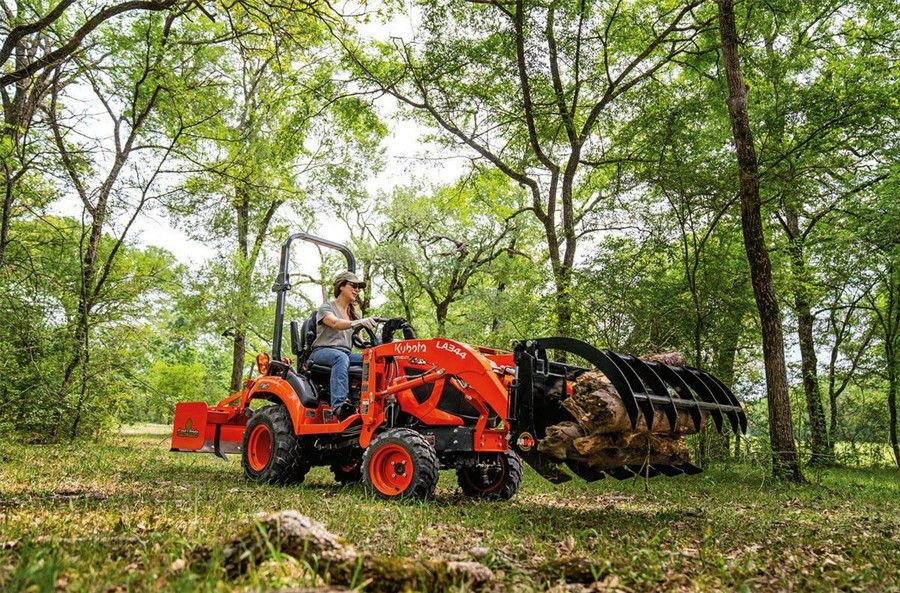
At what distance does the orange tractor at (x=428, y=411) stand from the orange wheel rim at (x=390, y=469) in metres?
0.01

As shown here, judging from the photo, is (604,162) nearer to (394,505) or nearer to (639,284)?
(639,284)

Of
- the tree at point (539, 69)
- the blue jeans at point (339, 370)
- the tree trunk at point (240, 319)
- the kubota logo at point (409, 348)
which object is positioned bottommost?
the blue jeans at point (339, 370)

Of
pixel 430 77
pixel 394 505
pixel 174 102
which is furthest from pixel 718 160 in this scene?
pixel 174 102

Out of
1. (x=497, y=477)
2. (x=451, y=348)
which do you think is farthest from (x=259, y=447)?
(x=451, y=348)

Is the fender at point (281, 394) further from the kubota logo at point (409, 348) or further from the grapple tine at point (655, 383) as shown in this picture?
the grapple tine at point (655, 383)

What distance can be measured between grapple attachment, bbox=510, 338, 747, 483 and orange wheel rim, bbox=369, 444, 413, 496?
1.23 meters

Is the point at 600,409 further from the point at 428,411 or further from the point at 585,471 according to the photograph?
the point at 428,411

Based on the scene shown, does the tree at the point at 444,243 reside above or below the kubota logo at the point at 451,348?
above

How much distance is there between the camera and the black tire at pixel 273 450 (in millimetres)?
7828

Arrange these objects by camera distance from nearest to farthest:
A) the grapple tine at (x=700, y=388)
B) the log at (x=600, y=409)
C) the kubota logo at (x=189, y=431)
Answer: the log at (x=600, y=409), the grapple tine at (x=700, y=388), the kubota logo at (x=189, y=431)

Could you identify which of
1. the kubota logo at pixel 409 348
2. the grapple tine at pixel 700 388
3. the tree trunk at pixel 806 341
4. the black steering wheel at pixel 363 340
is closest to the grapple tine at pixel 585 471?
A: the grapple tine at pixel 700 388

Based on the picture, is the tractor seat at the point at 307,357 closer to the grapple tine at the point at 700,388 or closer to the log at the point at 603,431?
the log at the point at 603,431

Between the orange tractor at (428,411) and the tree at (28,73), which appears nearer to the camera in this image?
the orange tractor at (428,411)

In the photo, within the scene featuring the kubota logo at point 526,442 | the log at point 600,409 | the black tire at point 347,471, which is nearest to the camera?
the log at point 600,409
